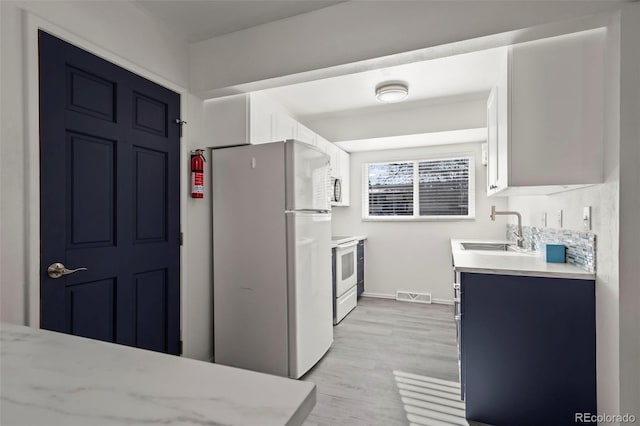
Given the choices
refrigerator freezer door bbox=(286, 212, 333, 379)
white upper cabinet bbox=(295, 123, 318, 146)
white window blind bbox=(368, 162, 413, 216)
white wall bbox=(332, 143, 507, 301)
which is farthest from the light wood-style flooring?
white upper cabinet bbox=(295, 123, 318, 146)

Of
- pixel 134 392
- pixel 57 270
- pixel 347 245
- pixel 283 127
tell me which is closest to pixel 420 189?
pixel 347 245

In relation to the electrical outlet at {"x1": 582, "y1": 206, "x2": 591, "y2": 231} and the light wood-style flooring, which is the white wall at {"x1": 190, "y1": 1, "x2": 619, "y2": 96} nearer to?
the electrical outlet at {"x1": 582, "y1": 206, "x2": 591, "y2": 231}

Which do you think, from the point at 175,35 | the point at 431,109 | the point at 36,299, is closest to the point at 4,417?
the point at 36,299

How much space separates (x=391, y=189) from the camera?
15.5ft

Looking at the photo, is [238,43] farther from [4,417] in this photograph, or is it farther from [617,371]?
[617,371]

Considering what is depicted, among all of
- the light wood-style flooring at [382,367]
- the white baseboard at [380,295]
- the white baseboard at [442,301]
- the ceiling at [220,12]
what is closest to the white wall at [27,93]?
the ceiling at [220,12]

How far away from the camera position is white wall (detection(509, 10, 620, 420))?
150cm

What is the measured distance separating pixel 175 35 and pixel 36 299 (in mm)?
1968

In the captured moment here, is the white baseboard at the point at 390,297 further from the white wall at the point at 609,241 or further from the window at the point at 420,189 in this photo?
the white wall at the point at 609,241

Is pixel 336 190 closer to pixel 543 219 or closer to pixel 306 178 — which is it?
pixel 306 178

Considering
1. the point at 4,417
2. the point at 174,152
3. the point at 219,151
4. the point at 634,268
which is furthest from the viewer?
the point at 219,151

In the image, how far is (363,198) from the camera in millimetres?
4824

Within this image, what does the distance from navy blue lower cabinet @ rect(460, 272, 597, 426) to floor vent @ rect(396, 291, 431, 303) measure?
256cm

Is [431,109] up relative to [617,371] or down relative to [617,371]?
up
